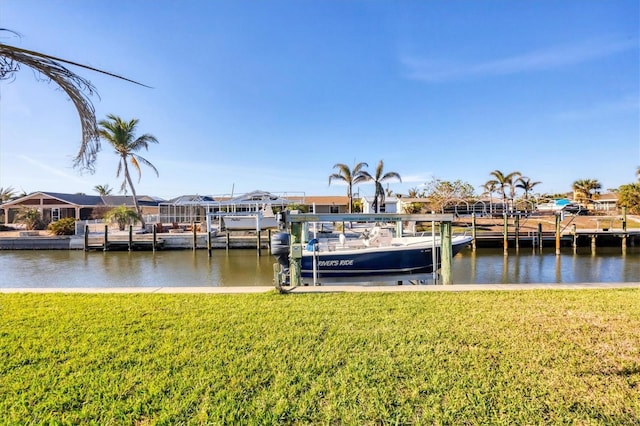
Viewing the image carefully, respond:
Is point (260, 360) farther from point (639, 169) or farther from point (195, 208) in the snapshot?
point (639, 169)

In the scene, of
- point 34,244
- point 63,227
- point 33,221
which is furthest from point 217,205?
point 33,221

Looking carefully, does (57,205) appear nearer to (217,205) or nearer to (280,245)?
(217,205)

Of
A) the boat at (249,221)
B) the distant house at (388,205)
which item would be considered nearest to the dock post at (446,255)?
the boat at (249,221)

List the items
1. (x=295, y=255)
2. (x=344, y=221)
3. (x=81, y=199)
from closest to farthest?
(x=295, y=255) < (x=344, y=221) < (x=81, y=199)

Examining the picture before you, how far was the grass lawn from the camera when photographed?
8.54 feet

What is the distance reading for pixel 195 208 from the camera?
35125mm

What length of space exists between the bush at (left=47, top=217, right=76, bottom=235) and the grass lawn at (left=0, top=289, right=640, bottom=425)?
26699 millimetres

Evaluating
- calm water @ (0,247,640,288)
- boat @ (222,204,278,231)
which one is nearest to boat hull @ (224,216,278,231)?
boat @ (222,204,278,231)

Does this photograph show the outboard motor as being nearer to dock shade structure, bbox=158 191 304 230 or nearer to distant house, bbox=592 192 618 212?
dock shade structure, bbox=158 191 304 230

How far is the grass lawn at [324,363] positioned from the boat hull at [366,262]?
15.1 ft

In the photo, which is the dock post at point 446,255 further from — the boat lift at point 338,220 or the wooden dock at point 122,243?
the wooden dock at point 122,243

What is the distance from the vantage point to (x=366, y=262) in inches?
403

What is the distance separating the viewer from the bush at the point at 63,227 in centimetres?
2708

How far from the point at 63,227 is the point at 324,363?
1243 inches
